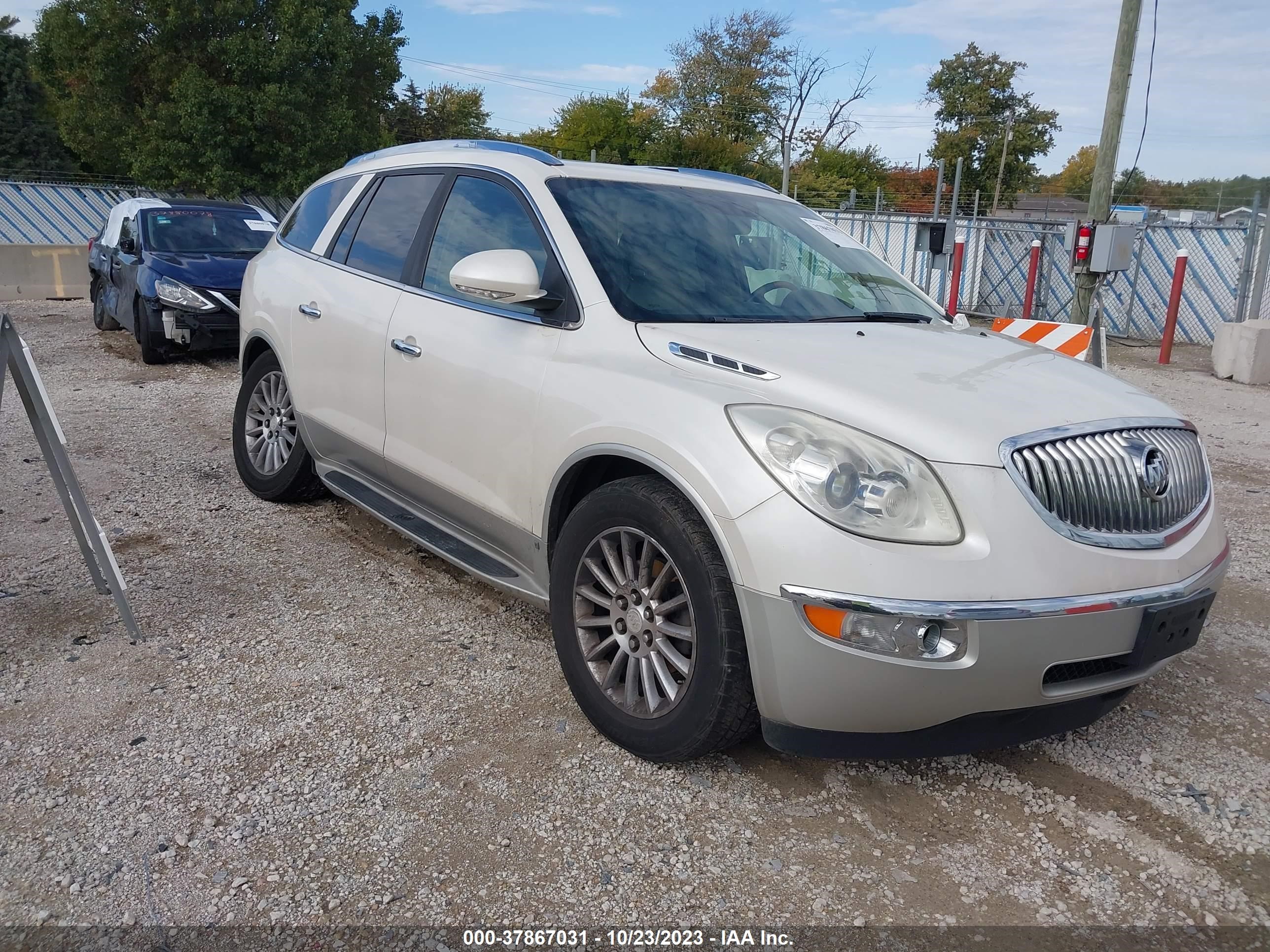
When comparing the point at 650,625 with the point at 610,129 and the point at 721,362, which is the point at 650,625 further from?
the point at 610,129

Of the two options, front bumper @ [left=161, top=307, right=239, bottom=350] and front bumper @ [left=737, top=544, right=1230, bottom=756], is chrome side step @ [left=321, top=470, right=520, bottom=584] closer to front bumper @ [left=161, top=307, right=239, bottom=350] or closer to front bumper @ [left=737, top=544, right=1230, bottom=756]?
front bumper @ [left=737, top=544, right=1230, bottom=756]

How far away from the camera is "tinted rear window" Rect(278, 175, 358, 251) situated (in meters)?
4.82

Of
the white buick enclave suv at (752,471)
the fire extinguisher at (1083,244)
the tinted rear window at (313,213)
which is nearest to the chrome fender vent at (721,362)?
the white buick enclave suv at (752,471)

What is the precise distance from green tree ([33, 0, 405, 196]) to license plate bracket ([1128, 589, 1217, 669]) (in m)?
28.3

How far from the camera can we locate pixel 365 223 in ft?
14.7

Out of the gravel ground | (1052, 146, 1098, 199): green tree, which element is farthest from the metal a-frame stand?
(1052, 146, 1098, 199): green tree

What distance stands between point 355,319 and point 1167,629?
10.6ft

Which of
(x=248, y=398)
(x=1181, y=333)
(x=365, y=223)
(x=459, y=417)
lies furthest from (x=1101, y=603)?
(x=1181, y=333)

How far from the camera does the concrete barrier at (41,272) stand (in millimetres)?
17016

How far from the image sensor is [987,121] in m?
61.2

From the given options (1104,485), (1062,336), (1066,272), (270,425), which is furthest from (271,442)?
(1066,272)

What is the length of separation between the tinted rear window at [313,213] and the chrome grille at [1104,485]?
355cm

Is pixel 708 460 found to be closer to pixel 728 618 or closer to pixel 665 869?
pixel 728 618

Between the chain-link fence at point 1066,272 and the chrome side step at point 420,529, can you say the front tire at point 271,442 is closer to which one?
the chrome side step at point 420,529
